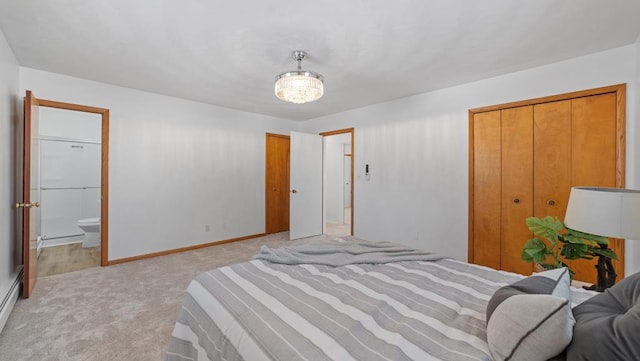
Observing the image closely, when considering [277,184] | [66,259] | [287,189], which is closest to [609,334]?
[277,184]

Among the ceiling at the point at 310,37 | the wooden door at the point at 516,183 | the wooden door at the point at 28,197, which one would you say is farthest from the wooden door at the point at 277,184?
the wooden door at the point at 516,183

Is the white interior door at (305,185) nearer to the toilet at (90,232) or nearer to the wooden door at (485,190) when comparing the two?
the wooden door at (485,190)

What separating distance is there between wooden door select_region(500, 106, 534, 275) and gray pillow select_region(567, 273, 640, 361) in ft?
8.12

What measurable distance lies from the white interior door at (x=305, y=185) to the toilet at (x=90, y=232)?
326 centimetres

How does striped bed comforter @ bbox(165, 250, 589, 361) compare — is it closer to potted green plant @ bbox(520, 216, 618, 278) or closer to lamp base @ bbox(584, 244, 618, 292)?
potted green plant @ bbox(520, 216, 618, 278)

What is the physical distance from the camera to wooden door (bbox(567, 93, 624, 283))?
8.52 feet

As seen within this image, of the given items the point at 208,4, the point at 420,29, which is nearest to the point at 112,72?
the point at 208,4

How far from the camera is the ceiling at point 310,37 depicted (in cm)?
193

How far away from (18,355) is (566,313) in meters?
3.05

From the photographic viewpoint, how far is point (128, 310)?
2.43 meters

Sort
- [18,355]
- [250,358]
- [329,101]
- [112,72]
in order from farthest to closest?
[329,101], [112,72], [18,355], [250,358]

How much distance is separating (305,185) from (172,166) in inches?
90.0

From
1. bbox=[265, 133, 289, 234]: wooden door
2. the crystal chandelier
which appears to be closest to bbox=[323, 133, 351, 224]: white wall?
bbox=[265, 133, 289, 234]: wooden door

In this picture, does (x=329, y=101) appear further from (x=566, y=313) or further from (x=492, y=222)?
(x=566, y=313)
